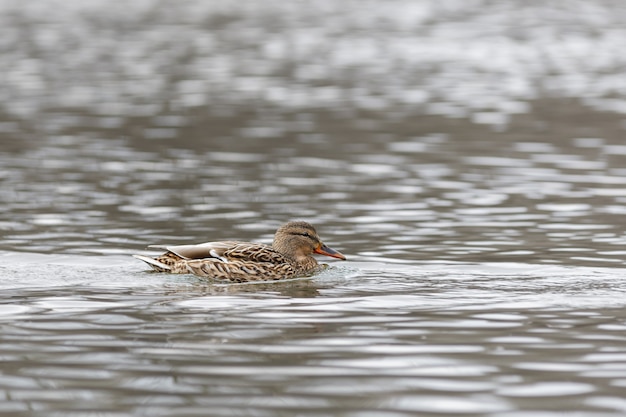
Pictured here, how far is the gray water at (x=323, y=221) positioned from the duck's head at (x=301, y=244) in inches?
9.9

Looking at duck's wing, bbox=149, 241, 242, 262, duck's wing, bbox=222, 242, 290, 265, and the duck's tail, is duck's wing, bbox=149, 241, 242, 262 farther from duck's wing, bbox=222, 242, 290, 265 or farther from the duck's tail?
the duck's tail

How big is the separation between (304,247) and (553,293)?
262 cm

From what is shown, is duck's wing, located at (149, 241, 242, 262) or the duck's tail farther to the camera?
duck's wing, located at (149, 241, 242, 262)

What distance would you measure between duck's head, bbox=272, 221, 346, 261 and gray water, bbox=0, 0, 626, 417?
0.25 metres

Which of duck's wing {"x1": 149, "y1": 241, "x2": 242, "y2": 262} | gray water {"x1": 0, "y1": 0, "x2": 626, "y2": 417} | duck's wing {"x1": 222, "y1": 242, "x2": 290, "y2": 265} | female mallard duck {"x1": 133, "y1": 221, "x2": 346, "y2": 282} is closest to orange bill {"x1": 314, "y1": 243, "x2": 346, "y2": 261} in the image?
female mallard duck {"x1": 133, "y1": 221, "x2": 346, "y2": 282}

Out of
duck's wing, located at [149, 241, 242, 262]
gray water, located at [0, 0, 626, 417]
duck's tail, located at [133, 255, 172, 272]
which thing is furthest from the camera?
duck's wing, located at [149, 241, 242, 262]

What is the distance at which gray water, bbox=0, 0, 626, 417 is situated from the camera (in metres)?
8.19

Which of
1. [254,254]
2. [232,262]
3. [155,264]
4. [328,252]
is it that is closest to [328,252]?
[328,252]

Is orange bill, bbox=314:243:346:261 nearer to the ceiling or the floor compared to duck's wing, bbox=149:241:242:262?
nearer to the floor

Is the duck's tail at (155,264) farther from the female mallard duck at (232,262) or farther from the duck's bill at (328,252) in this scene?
the duck's bill at (328,252)

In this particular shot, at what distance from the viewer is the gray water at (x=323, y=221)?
26.9 ft

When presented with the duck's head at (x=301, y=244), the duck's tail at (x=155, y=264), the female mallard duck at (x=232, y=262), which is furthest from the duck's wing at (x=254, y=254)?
the duck's tail at (x=155, y=264)

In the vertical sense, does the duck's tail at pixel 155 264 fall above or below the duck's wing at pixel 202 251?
below

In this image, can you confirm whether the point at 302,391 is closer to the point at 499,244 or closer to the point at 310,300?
the point at 310,300
